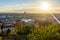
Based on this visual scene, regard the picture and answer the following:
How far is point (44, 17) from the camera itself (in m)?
8.08

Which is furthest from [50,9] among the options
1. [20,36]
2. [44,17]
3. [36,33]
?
[44,17]

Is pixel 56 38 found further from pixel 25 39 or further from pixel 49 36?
pixel 25 39

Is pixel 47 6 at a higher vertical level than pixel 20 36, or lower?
higher

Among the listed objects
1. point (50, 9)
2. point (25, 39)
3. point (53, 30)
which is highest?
point (50, 9)

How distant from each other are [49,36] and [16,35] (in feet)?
4.41

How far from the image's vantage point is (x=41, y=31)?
3.52 meters

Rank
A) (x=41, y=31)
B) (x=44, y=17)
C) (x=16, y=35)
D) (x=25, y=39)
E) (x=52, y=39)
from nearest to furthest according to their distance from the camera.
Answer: (x=52, y=39) < (x=41, y=31) < (x=25, y=39) < (x=16, y=35) < (x=44, y=17)

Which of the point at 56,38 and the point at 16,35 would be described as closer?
the point at 56,38

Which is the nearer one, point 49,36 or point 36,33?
point 49,36

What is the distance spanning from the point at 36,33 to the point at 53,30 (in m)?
0.33

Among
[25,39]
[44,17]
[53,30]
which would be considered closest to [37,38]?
[53,30]

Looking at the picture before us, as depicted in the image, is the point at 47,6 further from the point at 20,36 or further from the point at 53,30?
the point at 53,30

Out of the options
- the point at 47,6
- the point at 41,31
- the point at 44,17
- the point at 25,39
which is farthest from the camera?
the point at 44,17

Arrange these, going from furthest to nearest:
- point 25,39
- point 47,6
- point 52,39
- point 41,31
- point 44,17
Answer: point 44,17 → point 47,6 → point 25,39 → point 41,31 → point 52,39
